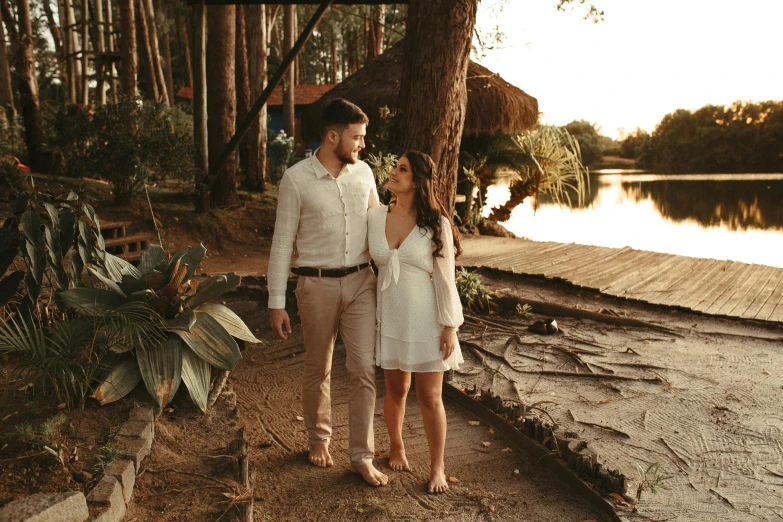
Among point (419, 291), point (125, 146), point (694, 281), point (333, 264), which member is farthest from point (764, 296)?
point (125, 146)

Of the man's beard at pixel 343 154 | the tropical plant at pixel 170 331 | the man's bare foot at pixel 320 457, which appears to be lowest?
the man's bare foot at pixel 320 457

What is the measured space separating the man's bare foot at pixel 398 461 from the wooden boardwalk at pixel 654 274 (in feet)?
13.9

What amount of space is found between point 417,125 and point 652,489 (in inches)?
145

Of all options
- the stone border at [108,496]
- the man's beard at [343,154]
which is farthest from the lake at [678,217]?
the stone border at [108,496]

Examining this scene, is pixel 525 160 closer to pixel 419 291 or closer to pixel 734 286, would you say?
pixel 734 286

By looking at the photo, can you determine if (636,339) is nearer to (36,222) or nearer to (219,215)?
(36,222)

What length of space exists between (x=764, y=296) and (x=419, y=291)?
5.66 m

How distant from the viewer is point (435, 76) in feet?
19.2

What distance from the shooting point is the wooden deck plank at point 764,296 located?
6625 millimetres

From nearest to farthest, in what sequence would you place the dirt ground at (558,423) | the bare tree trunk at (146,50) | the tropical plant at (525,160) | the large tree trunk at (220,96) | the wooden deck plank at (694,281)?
1. the dirt ground at (558,423)
2. the wooden deck plank at (694,281)
3. the large tree trunk at (220,96)
4. the tropical plant at (525,160)
5. the bare tree trunk at (146,50)

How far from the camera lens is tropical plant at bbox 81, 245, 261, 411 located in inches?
131

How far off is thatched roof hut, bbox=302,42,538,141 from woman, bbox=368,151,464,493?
8148 mm

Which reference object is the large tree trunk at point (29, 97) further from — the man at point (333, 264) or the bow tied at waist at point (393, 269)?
the bow tied at waist at point (393, 269)

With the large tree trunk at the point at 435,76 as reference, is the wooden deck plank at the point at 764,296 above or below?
below
